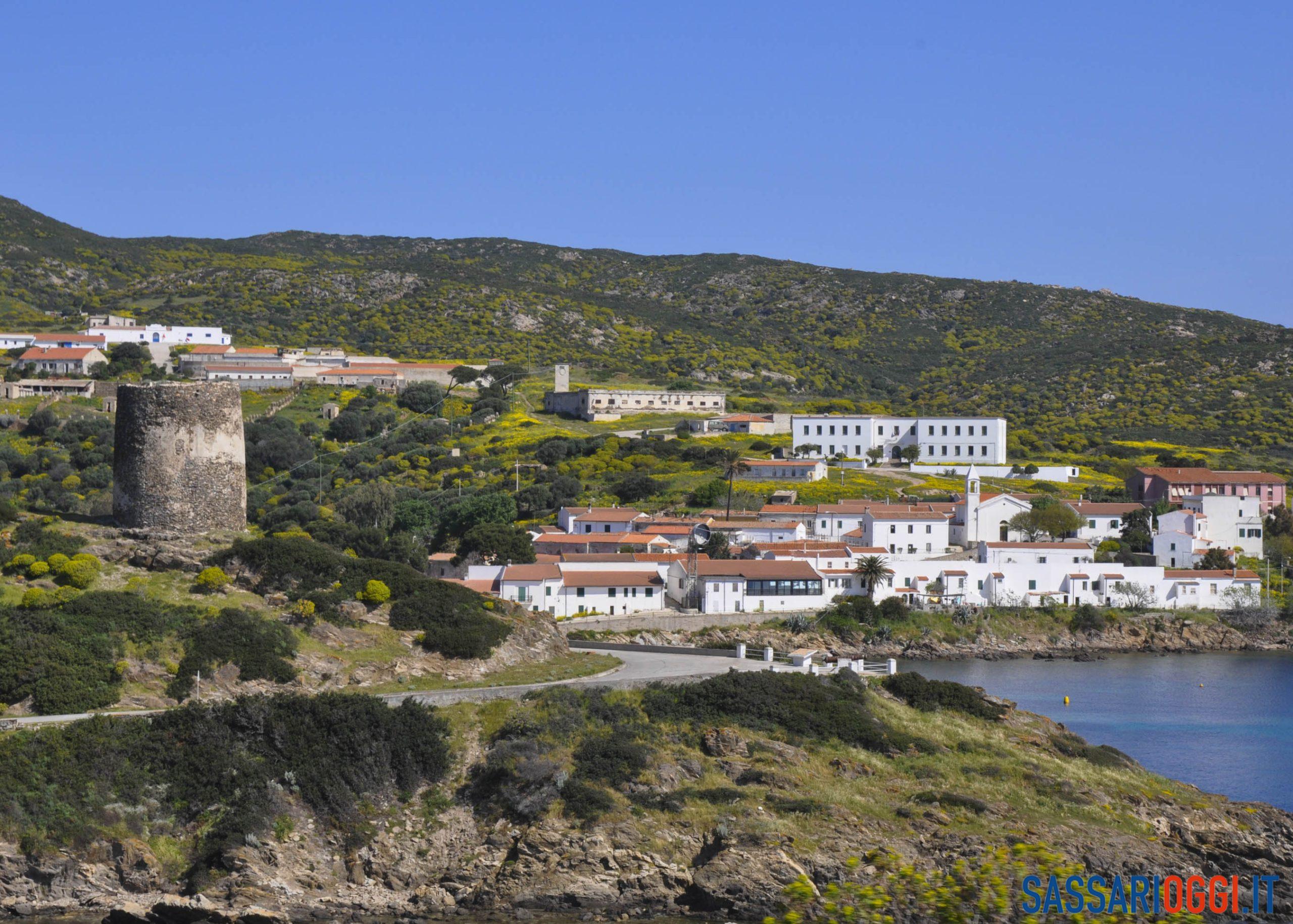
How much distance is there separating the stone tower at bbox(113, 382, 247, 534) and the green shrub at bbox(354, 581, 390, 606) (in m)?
3.65

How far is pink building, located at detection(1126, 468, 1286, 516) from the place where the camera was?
270ft

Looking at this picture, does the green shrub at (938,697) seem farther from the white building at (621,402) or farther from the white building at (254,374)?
the white building at (254,374)

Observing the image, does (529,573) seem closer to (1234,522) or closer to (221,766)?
(221,766)

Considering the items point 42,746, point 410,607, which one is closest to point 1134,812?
point 410,607

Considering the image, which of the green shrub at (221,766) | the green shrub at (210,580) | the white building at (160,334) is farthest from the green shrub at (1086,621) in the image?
the white building at (160,334)

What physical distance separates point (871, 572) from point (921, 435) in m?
36.4

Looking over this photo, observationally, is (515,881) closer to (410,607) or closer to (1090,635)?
(410,607)

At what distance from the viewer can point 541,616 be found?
127ft

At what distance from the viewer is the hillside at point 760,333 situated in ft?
453

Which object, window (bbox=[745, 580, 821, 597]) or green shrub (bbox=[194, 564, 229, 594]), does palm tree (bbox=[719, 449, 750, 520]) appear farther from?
green shrub (bbox=[194, 564, 229, 594])

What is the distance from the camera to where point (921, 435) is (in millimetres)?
97875

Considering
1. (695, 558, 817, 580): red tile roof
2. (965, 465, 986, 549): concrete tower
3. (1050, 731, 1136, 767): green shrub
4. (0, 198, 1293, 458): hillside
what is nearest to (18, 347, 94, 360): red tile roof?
(0, 198, 1293, 458): hillside

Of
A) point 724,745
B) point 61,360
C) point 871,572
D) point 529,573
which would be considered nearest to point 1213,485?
point 871,572

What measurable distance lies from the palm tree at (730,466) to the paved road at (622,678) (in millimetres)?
34190
